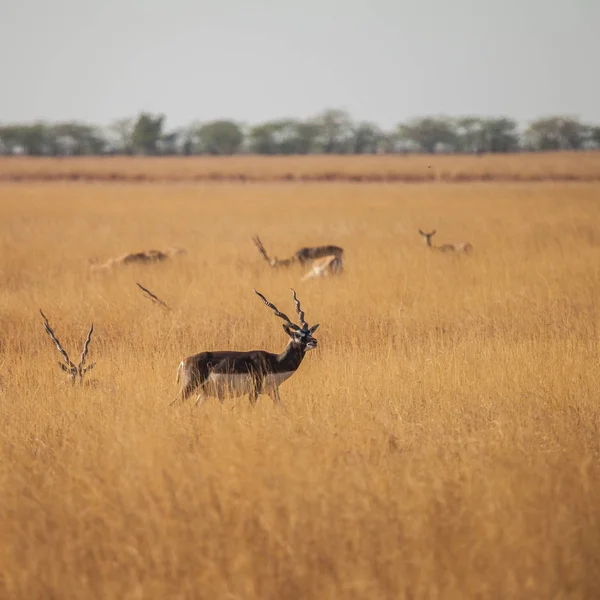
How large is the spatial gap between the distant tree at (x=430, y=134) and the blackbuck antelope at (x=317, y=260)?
291 feet

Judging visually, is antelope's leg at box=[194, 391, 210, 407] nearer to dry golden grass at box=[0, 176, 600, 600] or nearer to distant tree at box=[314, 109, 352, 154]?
dry golden grass at box=[0, 176, 600, 600]

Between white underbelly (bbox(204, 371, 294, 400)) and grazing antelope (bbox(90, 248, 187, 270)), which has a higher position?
white underbelly (bbox(204, 371, 294, 400))

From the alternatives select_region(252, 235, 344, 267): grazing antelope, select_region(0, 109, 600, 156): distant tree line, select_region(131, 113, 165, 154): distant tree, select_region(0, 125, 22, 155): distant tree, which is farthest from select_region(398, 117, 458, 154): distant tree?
select_region(252, 235, 344, 267): grazing antelope

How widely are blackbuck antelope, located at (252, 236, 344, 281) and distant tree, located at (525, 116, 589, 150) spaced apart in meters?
88.9

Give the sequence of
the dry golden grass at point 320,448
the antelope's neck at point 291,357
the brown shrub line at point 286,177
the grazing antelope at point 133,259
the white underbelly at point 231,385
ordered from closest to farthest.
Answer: the dry golden grass at point 320,448, the white underbelly at point 231,385, the antelope's neck at point 291,357, the grazing antelope at point 133,259, the brown shrub line at point 286,177

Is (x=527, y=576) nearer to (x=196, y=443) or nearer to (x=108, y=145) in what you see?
(x=196, y=443)

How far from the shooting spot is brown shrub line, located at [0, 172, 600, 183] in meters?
45.5

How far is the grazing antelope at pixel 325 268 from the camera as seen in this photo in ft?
45.9

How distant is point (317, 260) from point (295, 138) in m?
90.3

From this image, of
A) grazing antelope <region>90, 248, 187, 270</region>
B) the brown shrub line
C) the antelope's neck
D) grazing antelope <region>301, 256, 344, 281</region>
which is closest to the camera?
the antelope's neck

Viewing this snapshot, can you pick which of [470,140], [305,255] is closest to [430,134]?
[470,140]

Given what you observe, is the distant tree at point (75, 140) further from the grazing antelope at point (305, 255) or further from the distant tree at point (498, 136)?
the grazing antelope at point (305, 255)

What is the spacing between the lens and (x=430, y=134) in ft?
341

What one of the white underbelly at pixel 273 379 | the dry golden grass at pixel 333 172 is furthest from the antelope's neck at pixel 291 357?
the dry golden grass at pixel 333 172
